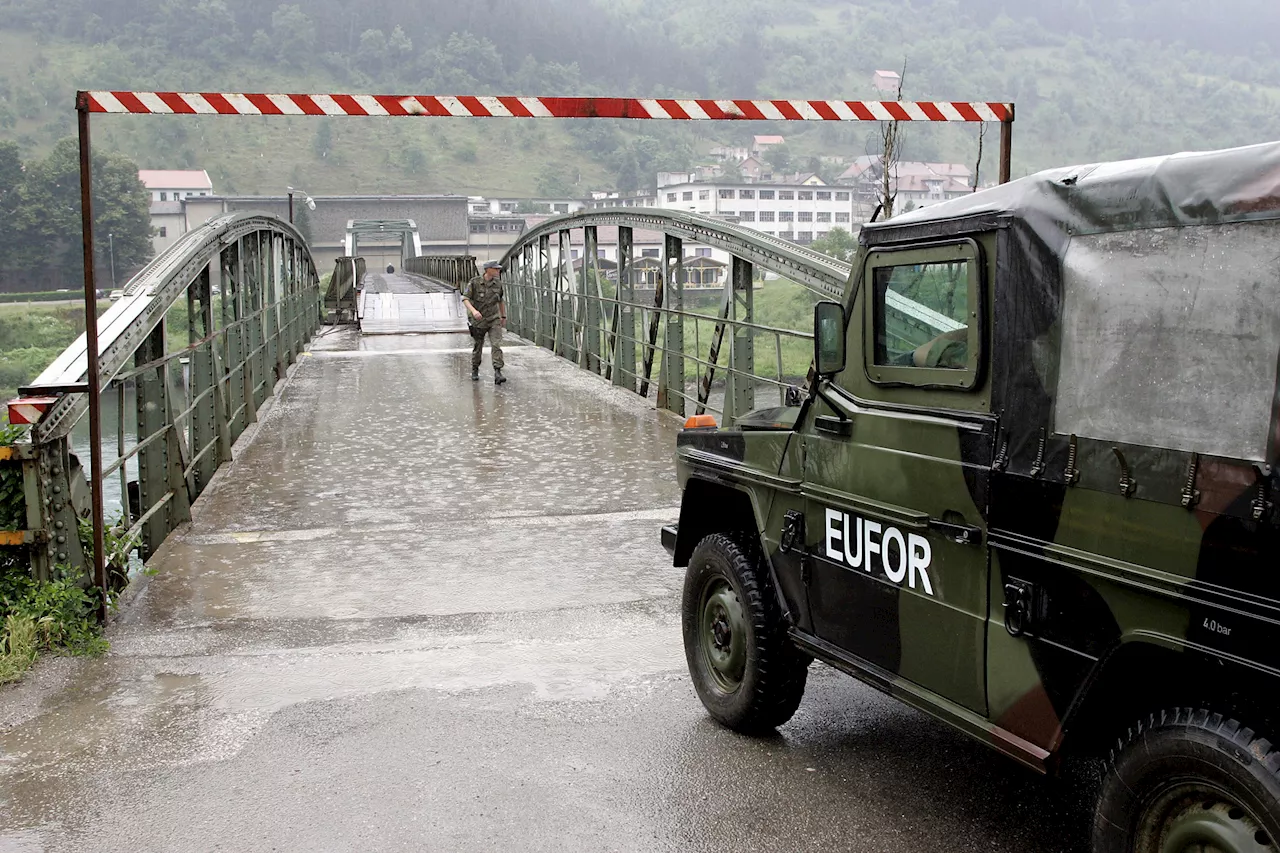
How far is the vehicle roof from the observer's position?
2.79 meters

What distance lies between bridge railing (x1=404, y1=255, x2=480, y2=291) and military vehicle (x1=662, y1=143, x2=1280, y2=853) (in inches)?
1209

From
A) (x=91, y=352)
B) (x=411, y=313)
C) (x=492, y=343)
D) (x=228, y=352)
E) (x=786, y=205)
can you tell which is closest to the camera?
(x=91, y=352)

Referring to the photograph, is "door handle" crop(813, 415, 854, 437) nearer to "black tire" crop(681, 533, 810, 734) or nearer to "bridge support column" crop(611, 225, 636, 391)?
"black tire" crop(681, 533, 810, 734)

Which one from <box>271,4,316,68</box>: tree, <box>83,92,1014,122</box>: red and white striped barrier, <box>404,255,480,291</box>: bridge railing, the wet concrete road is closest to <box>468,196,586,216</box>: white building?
<box>404,255,480,291</box>: bridge railing

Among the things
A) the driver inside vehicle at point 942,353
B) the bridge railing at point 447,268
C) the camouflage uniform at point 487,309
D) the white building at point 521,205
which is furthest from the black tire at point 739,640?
the white building at point 521,205

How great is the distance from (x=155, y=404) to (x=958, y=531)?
6003 mm

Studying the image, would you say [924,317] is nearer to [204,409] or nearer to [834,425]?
[834,425]

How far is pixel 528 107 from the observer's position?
22.0 feet

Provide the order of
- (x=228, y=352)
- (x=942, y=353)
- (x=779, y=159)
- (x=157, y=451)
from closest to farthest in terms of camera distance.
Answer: (x=942, y=353)
(x=157, y=451)
(x=228, y=352)
(x=779, y=159)

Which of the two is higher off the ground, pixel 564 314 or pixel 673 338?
pixel 564 314

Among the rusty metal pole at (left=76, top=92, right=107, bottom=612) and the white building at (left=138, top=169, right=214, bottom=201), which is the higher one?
the white building at (left=138, top=169, right=214, bottom=201)

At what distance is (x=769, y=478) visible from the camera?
4.52 m

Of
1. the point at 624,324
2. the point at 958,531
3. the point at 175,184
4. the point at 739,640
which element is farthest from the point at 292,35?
the point at 958,531

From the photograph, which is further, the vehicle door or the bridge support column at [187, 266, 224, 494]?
the bridge support column at [187, 266, 224, 494]
